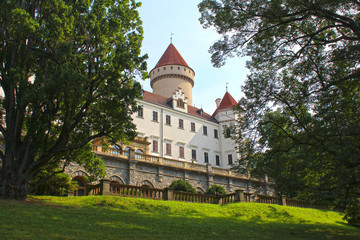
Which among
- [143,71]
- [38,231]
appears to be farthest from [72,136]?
[38,231]

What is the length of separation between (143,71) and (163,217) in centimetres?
752

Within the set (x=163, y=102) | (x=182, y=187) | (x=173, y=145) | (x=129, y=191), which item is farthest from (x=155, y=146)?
A: (x=129, y=191)

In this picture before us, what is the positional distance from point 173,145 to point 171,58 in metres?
17.9

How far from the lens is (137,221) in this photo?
14844 mm

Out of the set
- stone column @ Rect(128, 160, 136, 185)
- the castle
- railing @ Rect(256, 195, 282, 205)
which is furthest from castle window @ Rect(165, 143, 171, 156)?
railing @ Rect(256, 195, 282, 205)

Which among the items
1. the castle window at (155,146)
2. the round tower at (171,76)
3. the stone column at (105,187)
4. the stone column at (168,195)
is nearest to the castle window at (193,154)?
the castle window at (155,146)

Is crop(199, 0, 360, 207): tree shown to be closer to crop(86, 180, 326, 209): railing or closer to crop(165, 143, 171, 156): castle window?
crop(86, 180, 326, 209): railing

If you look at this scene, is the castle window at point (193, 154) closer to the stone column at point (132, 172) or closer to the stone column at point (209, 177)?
the stone column at point (209, 177)

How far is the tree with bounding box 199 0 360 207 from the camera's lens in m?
13.9

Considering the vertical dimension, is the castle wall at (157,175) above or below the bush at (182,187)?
above

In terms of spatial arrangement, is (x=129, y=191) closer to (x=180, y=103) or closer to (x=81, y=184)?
(x=81, y=184)

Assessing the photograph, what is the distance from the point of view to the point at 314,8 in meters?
13.8

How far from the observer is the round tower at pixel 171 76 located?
54.6 metres

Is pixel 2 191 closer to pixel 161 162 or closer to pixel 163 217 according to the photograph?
pixel 163 217
